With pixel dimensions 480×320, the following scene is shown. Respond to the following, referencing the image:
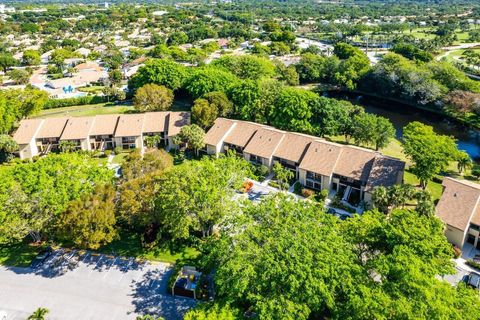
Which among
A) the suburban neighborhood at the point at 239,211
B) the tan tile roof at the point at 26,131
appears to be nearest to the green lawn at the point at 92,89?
the suburban neighborhood at the point at 239,211

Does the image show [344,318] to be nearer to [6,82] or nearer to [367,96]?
[367,96]

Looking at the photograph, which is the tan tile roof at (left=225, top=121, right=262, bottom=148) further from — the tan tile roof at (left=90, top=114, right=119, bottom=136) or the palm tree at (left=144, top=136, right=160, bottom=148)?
the tan tile roof at (left=90, top=114, right=119, bottom=136)

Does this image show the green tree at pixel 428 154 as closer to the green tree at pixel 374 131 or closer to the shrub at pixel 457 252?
the green tree at pixel 374 131

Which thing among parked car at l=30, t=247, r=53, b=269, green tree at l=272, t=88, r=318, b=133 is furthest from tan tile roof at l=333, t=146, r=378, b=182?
parked car at l=30, t=247, r=53, b=269

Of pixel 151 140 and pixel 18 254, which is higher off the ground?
pixel 151 140

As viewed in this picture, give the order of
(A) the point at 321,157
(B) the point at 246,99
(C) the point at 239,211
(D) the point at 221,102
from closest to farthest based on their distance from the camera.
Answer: (C) the point at 239,211 < (A) the point at 321,157 < (D) the point at 221,102 < (B) the point at 246,99

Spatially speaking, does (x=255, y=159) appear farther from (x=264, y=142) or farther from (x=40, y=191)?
(x=40, y=191)

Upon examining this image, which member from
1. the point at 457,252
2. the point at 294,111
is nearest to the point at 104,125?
the point at 294,111
